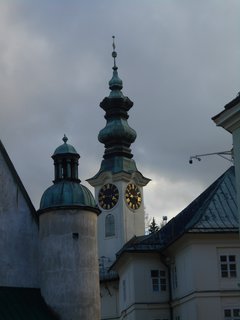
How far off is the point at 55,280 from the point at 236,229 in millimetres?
9573

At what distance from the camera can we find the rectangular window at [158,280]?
4116 centimetres

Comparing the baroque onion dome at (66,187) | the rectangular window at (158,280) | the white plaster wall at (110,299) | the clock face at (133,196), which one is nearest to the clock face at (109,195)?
the clock face at (133,196)

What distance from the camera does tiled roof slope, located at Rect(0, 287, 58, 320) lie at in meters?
30.5

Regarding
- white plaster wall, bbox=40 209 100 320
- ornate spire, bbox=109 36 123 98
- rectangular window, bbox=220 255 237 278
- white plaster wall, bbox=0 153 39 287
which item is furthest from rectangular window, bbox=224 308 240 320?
ornate spire, bbox=109 36 123 98

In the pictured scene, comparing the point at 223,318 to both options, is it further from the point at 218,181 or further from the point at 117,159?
the point at 117,159

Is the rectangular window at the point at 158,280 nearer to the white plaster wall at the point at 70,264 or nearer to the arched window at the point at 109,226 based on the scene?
the white plaster wall at the point at 70,264

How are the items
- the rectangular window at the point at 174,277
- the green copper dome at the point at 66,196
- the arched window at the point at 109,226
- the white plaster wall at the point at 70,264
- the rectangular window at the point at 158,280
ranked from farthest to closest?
the arched window at the point at 109,226
the rectangular window at the point at 158,280
the rectangular window at the point at 174,277
the green copper dome at the point at 66,196
the white plaster wall at the point at 70,264

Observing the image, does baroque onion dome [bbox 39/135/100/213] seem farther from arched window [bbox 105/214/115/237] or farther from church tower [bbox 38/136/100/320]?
arched window [bbox 105/214/115/237]

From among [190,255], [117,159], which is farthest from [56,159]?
[117,159]

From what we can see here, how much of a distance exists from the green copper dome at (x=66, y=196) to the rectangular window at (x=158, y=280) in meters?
9.07

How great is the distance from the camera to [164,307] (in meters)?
40.6

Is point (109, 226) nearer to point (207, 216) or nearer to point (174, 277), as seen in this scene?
point (174, 277)

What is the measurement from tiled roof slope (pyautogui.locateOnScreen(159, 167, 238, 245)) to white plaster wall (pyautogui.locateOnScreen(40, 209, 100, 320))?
5342mm

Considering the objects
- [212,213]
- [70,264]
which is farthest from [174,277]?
[70,264]
